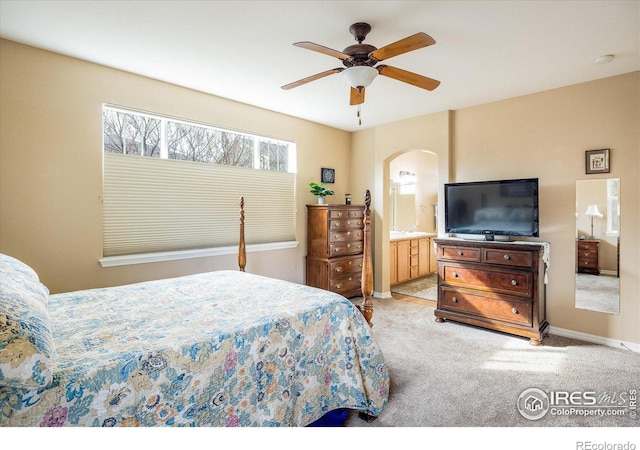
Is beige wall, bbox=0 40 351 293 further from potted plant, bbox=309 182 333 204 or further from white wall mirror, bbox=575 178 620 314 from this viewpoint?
white wall mirror, bbox=575 178 620 314

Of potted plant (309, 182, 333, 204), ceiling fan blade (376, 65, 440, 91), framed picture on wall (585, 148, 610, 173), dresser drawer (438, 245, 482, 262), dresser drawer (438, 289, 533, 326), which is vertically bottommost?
dresser drawer (438, 289, 533, 326)

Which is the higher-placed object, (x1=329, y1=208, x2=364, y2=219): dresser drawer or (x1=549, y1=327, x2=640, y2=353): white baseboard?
(x1=329, y1=208, x2=364, y2=219): dresser drawer

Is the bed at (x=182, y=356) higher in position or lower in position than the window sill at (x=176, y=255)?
lower

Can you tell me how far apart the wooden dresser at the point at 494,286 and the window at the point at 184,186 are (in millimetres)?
2170

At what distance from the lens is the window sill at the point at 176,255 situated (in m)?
3.05

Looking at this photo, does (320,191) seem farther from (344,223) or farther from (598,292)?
(598,292)

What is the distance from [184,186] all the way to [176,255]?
74cm

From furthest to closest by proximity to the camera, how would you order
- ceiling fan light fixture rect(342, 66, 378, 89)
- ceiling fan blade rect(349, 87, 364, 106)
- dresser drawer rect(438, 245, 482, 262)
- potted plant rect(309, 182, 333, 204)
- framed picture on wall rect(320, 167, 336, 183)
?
framed picture on wall rect(320, 167, 336, 183) < potted plant rect(309, 182, 333, 204) < dresser drawer rect(438, 245, 482, 262) < ceiling fan blade rect(349, 87, 364, 106) < ceiling fan light fixture rect(342, 66, 378, 89)

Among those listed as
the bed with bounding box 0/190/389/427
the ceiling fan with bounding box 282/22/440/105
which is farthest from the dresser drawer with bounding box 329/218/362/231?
the ceiling fan with bounding box 282/22/440/105

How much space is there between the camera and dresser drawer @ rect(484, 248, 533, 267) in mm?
3262

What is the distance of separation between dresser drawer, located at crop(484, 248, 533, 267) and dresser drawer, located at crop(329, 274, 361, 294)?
1.86 meters

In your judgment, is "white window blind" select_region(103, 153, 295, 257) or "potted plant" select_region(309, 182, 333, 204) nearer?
"white window blind" select_region(103, 153, 295, 257)

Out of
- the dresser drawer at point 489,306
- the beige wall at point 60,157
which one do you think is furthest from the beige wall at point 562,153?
the beige wall at point 60,157

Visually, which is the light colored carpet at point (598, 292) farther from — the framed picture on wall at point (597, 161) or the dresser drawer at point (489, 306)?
the framed picture on wall at point (597, 161)
